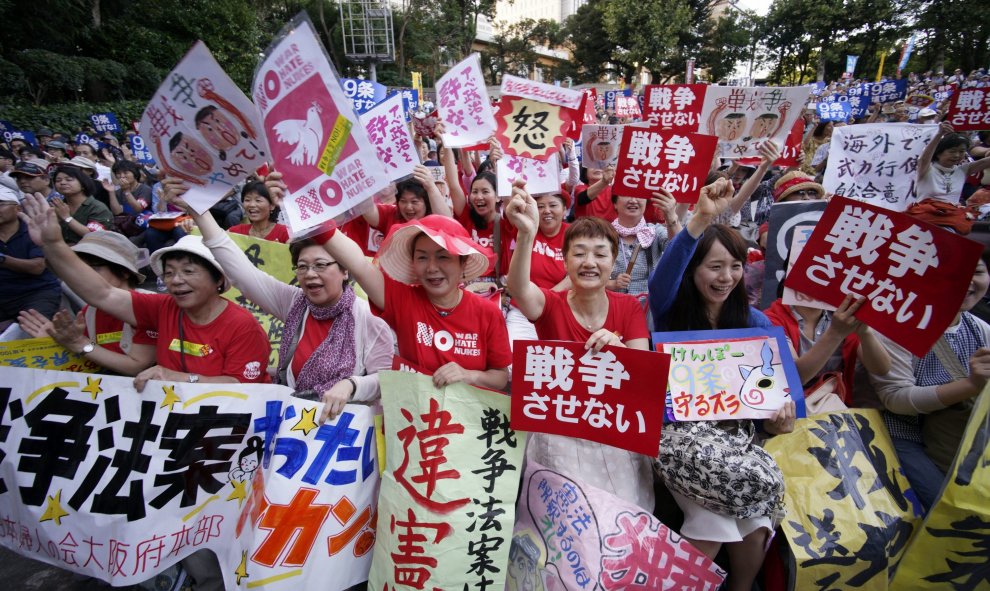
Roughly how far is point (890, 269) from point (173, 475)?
356 centimetres

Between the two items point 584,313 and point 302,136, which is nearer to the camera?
point 302,136

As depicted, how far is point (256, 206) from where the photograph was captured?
4.78m

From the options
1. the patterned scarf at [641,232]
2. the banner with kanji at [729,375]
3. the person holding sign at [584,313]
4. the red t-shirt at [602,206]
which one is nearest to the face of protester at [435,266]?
the person holding sign at [584,313]

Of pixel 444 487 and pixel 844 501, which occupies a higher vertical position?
pixel 444 487

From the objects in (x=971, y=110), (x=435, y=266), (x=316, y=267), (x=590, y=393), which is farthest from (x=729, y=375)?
(x=971, y=110)

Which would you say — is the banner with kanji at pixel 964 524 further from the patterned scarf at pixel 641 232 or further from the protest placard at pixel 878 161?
the protest placard at pixel 878 161

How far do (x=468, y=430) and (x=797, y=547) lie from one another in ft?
5.15

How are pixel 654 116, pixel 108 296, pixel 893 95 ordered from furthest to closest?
pixel 893 95 → pixel 654 116 → pixel 108 296

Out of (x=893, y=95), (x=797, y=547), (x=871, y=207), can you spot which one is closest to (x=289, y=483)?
(x=797, y=547)

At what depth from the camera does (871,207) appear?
2258mm

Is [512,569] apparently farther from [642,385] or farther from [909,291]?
[909,291]

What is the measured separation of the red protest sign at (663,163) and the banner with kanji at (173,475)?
2.66 metres

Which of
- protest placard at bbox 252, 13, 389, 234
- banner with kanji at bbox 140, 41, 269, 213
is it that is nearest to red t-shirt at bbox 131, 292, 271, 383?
banner with kanji at bbox 140, 41, 269, 213

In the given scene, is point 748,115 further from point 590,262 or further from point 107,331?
point 107,331
